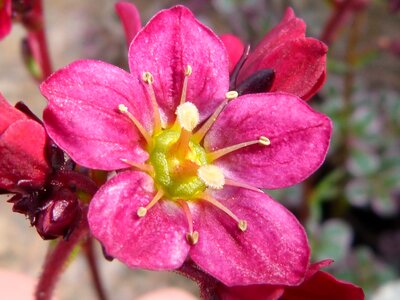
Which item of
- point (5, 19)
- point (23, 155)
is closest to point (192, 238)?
point (23, 155)

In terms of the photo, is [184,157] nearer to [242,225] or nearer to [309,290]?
[242,225]

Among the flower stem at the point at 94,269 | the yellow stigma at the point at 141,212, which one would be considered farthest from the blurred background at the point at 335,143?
the yellow stigma at the point at 141,212

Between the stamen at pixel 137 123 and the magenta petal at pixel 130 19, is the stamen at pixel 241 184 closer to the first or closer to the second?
the stamen at pixel 137 123

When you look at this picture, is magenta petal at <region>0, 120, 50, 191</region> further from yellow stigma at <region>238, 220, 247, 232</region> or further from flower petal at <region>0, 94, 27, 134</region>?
yellow stigma at <region>238, 220, 247, 232</region>

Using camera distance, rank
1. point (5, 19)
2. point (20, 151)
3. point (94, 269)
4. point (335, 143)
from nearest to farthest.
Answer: point (20, 151)
point (5, 19)
point (94, 269)
point (335, 143)

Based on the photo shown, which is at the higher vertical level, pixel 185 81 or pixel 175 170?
pixel 185 81

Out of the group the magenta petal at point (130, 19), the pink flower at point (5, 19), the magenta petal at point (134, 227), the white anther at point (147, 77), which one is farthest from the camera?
the pink flower at point (5, 19)

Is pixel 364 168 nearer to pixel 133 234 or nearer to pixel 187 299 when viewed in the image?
pixel 187 299
